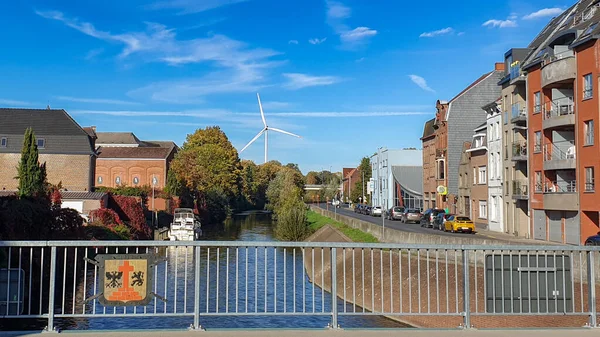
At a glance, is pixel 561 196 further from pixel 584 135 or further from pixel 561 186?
pixel 584 135

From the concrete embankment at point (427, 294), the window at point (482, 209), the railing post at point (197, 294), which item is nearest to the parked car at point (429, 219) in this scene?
the window at point (482, 209)

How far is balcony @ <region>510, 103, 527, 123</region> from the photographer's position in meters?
43.3

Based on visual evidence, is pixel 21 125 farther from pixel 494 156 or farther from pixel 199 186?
pixel 494 156

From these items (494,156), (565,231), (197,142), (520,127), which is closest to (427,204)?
(494,156)

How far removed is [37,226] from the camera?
32625 millimetres

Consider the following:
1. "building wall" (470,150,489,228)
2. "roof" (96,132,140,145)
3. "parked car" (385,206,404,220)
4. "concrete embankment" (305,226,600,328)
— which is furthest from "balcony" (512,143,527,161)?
"roof" (96,132,140,145)

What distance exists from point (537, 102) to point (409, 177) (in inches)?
1995

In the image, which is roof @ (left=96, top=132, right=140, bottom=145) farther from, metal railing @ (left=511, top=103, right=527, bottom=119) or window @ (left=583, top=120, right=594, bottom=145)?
window @ (left=583, top=120, right=594, bottom=145)

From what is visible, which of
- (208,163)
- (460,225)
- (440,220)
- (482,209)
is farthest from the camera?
(208,163)

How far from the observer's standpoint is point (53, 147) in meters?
69.7

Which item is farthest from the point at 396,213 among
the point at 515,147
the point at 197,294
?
the point at 197,294

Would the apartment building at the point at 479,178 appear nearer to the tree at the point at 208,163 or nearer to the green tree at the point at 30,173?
the green tree at the point at 30,173

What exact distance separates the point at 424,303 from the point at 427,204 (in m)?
52.3

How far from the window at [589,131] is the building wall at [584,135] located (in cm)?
15
